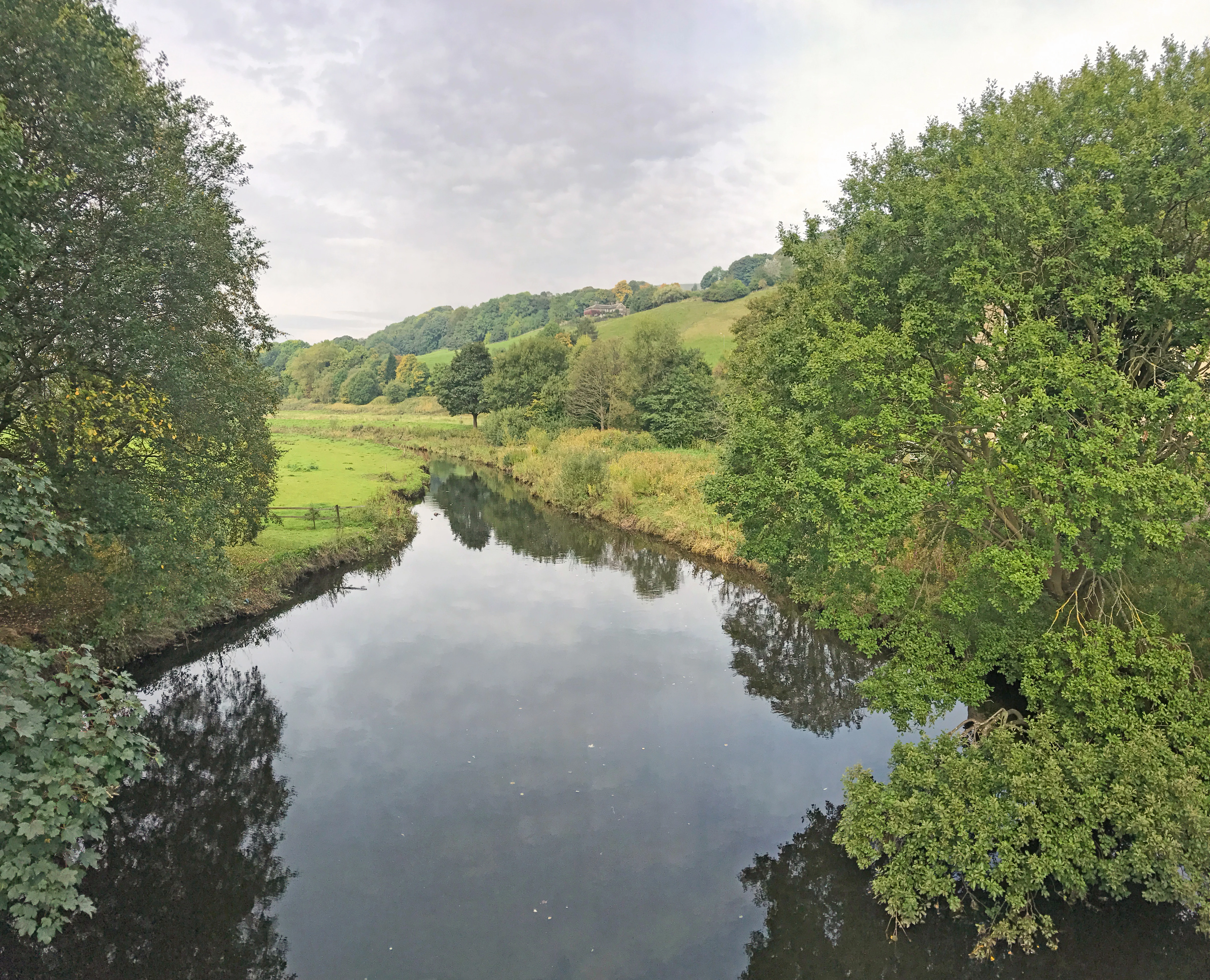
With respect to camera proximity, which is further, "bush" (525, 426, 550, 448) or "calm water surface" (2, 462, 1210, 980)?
"bush" (525, 426, 550, 448)

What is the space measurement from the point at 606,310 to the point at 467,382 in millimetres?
103499

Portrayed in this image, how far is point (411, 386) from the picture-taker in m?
132

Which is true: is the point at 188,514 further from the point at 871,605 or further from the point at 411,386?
the point at 411,386

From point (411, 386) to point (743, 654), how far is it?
12091 centimetres

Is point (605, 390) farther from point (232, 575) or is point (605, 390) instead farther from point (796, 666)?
point (232, 575)

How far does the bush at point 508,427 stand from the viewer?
70.9 meters

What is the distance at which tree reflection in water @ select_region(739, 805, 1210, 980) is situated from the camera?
404 inches

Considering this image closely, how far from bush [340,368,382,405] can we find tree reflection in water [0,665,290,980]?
125 m

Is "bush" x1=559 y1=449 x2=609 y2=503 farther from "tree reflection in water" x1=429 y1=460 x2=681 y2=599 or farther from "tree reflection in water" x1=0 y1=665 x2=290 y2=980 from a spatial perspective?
"tree reflection in water" x1=0 y1=665 x2=290 y2=980

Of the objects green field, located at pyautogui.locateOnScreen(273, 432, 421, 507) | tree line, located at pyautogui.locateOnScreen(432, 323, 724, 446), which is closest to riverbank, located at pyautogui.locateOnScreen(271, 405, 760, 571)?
tree line, located at pyautogui.locateOnScreen(432, 323, 724, 446)

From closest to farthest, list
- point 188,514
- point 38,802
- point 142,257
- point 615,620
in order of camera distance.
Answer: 1. point 38,802
2. point 142,257
3. point 188,514
4. point 615,620

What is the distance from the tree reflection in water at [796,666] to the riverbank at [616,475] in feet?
11.2

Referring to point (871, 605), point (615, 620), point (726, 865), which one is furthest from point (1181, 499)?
point (615, 620)

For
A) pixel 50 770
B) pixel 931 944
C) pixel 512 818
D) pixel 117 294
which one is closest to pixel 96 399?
pixel 117 294
